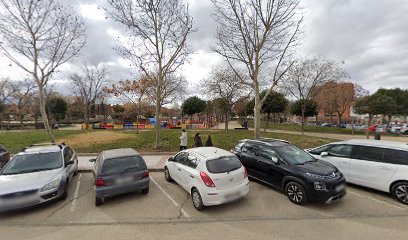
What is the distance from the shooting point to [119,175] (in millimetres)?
4965

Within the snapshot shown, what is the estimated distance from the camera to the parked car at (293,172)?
4551mm

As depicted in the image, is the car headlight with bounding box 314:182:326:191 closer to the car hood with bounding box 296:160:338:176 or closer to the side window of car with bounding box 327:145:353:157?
the car hood with bounding box 296:160:338:176

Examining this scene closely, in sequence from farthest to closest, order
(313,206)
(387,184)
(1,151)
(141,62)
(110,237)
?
(141,62), (1,151), (387,184), (313,206), (110,237)

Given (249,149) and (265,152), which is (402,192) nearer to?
(265,152)

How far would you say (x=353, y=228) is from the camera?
150 inches

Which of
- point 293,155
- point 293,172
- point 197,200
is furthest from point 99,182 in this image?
point 293,155

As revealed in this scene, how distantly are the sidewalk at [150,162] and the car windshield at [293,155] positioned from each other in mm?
5097

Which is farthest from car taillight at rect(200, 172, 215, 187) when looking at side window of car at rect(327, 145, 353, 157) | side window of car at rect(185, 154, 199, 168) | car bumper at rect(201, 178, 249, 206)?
side window of car at rect(327, 145, 353, 157)

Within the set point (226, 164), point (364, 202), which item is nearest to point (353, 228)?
point (364, 202)

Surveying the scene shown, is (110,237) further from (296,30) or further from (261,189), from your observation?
(296,30)

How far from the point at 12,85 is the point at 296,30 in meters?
44.8

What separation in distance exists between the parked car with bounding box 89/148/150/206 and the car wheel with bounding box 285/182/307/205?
409 cm

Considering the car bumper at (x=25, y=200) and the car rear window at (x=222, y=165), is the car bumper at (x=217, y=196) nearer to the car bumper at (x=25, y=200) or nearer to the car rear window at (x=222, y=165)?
the car rear window at (x=222, y=165)

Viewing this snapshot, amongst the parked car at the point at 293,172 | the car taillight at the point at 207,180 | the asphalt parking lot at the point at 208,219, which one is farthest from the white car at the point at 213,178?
the parked car at the point at 293,172
